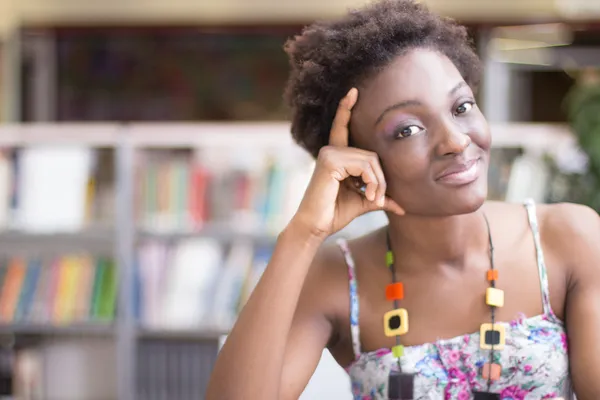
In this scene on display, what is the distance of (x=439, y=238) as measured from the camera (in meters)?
1.31

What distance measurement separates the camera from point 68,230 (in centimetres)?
323

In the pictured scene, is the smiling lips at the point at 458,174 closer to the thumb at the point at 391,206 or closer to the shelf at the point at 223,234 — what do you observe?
the thumb at the point at 391,206

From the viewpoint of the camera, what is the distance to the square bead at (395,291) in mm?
1329

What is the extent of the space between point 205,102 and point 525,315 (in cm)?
467

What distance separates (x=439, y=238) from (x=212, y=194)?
1.99 m

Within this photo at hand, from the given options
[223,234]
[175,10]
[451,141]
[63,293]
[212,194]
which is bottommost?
[451,141]

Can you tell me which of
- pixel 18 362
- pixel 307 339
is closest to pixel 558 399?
pixel 307 339

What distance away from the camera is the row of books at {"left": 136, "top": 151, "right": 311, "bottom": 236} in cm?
317

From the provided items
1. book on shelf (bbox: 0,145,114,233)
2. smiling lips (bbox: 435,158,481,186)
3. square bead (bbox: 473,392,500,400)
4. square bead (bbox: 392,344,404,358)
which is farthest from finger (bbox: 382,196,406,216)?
book on shelf (bbox: 0,145,114,233)

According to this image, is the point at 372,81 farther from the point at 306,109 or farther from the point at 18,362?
the point at 18,362

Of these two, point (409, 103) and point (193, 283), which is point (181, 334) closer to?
point (193, 283)

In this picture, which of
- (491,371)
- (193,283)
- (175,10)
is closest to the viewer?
(491,371)

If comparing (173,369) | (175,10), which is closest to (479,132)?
(173,369)

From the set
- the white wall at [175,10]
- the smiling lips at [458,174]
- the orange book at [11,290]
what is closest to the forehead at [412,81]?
the smiling lips at [458,174]
